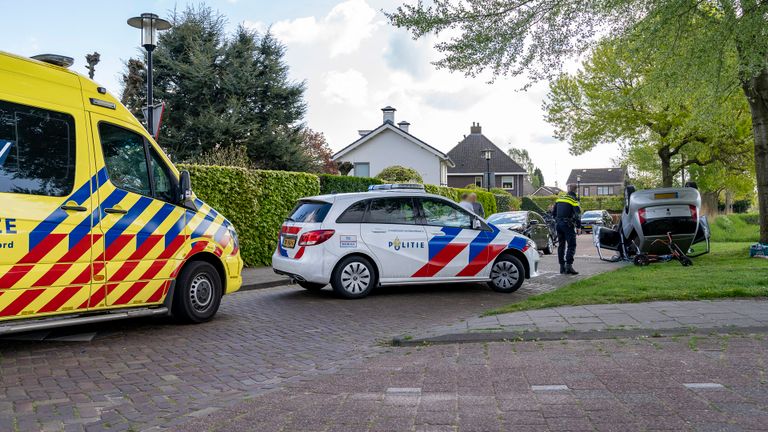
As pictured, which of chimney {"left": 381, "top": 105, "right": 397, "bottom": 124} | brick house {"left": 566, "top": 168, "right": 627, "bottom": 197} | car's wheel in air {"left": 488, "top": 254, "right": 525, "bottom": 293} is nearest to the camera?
car's wheel in air {"left": 488, "top": 254, "right": 525, "bottom": 293}

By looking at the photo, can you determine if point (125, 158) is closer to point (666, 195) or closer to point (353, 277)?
point (353, 277)

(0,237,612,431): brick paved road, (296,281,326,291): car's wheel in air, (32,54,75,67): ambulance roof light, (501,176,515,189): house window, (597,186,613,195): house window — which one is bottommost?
(0,237,612,431): brick paved road

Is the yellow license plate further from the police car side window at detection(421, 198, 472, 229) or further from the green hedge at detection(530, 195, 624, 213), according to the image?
the green hedge at detection(530, 195, 624, 213)

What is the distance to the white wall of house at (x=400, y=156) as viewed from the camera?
45844 millimetres

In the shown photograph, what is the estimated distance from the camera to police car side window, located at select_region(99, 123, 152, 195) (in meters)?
6.56

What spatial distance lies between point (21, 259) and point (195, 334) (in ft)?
6.53

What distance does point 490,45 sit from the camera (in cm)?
1039

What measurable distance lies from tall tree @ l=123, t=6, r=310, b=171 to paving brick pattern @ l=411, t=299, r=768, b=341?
69.5ft

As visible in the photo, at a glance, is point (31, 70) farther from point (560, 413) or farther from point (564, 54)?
point (564, 54)

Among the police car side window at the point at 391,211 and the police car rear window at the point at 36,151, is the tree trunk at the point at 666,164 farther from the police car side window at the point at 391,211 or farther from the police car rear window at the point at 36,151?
the police car rear window at the point at 36,151

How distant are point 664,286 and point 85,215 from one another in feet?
24.8

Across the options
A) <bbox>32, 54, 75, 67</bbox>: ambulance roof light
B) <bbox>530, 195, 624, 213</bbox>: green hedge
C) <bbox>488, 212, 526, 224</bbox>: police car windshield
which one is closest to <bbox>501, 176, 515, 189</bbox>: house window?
<bbox>530, 195, 624, 213</bbox>: green hedge

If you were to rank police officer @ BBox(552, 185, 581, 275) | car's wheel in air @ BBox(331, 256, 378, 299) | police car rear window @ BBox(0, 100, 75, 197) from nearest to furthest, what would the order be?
police car rear window @ BBox(0, 100, 75, 197)
car's wheel in air @ BBox(331, 256, 378, 299)
police officer @ BBox(552, 185, 581, 275)

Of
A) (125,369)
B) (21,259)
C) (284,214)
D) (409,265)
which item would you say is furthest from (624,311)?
(284,214)
